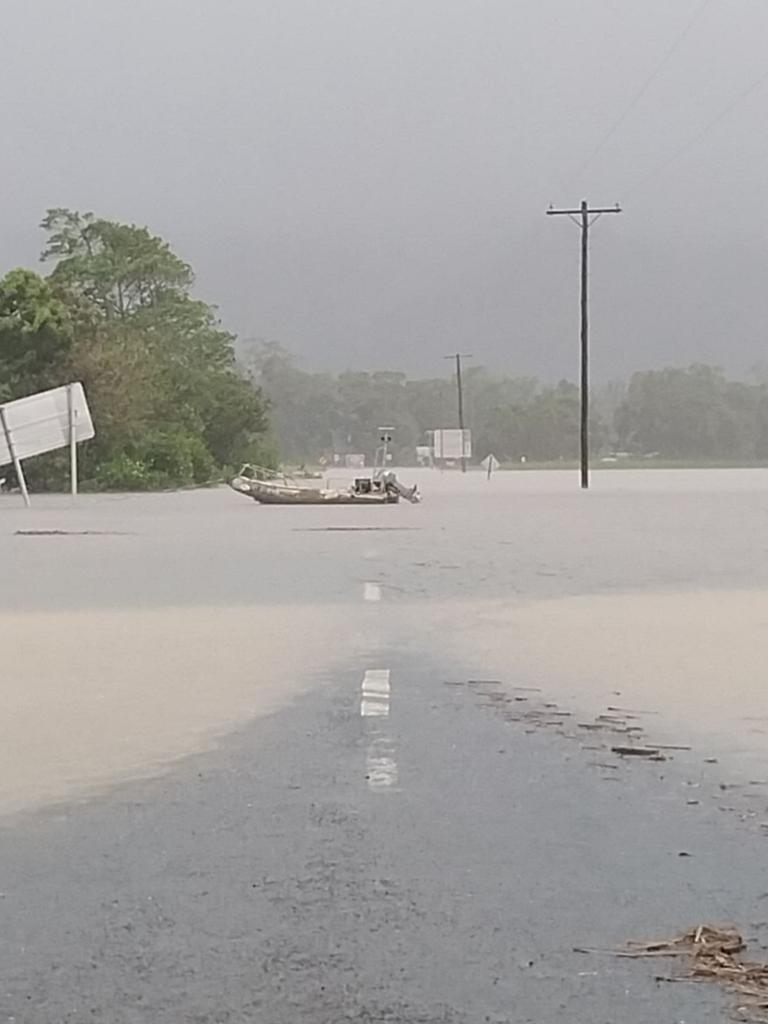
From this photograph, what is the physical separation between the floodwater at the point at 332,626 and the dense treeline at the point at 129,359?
32.5m

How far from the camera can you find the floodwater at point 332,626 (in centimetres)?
934

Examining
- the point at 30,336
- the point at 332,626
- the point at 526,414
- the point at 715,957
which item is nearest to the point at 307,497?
the point at 30,336

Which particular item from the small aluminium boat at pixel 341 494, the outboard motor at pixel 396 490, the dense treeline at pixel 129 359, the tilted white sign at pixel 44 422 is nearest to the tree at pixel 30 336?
the dense treeline at pixel 129 359

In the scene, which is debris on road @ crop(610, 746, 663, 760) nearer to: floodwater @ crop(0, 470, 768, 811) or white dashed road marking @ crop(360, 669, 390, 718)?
floodwater @ crop(0, 470, 768, 811)

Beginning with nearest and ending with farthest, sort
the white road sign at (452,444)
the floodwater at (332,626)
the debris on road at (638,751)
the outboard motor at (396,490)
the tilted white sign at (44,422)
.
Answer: the debris on road at (638,751)
the floodwater at (332,626)
the outboard motor at (396,490)
the tilted white sign at (44,422)
the white road sign at (452,444)

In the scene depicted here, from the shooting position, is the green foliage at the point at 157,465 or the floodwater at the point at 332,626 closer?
the floodwater at the point at 332,626

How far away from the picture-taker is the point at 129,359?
209 feet

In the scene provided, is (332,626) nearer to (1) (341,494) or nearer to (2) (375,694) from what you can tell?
(2) (375,694)

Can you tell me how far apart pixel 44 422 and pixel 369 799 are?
1698 inches

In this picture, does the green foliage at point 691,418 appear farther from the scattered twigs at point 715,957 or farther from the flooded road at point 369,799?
the scattered twigs at point 715,957

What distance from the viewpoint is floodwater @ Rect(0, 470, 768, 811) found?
9.34 meters

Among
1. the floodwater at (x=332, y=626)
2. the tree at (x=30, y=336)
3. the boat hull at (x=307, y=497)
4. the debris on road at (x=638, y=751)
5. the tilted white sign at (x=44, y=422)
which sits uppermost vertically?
the tree at (x=30, y=336)

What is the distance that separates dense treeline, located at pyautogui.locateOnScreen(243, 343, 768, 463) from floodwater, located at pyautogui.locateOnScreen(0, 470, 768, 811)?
12404cm

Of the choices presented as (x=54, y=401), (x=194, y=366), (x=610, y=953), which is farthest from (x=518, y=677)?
(x=194, y=366)
